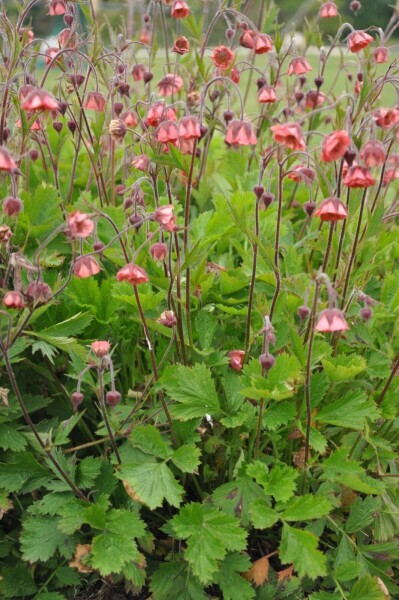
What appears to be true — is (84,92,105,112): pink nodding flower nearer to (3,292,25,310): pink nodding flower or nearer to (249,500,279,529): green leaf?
(3,292,25,310): pink nodding flower

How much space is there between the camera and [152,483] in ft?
7.03

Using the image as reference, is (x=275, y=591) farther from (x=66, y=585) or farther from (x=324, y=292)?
(x=324, y=292)

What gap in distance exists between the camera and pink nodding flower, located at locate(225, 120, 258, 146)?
86.9 inches

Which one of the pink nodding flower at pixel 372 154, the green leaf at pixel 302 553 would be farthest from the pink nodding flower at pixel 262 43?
the green leaf at pixel 302 553

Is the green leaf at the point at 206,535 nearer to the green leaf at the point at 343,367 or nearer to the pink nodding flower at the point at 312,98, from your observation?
the green leaf at the point at 343,367

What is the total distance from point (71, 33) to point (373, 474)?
1812mm

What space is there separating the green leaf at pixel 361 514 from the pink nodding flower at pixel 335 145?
110 centimetres

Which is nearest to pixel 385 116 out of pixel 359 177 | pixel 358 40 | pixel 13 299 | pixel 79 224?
pixel 359 177

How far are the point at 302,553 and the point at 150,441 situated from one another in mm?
546

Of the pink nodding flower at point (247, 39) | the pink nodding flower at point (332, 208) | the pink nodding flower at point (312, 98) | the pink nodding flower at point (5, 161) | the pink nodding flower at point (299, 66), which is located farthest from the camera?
the pink nodding flower at point (312, 98)

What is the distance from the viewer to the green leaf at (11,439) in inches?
90.0

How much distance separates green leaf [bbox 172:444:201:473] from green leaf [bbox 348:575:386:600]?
58cm

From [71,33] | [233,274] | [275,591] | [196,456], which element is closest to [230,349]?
[233,274]

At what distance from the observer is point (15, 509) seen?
2.53 meters
